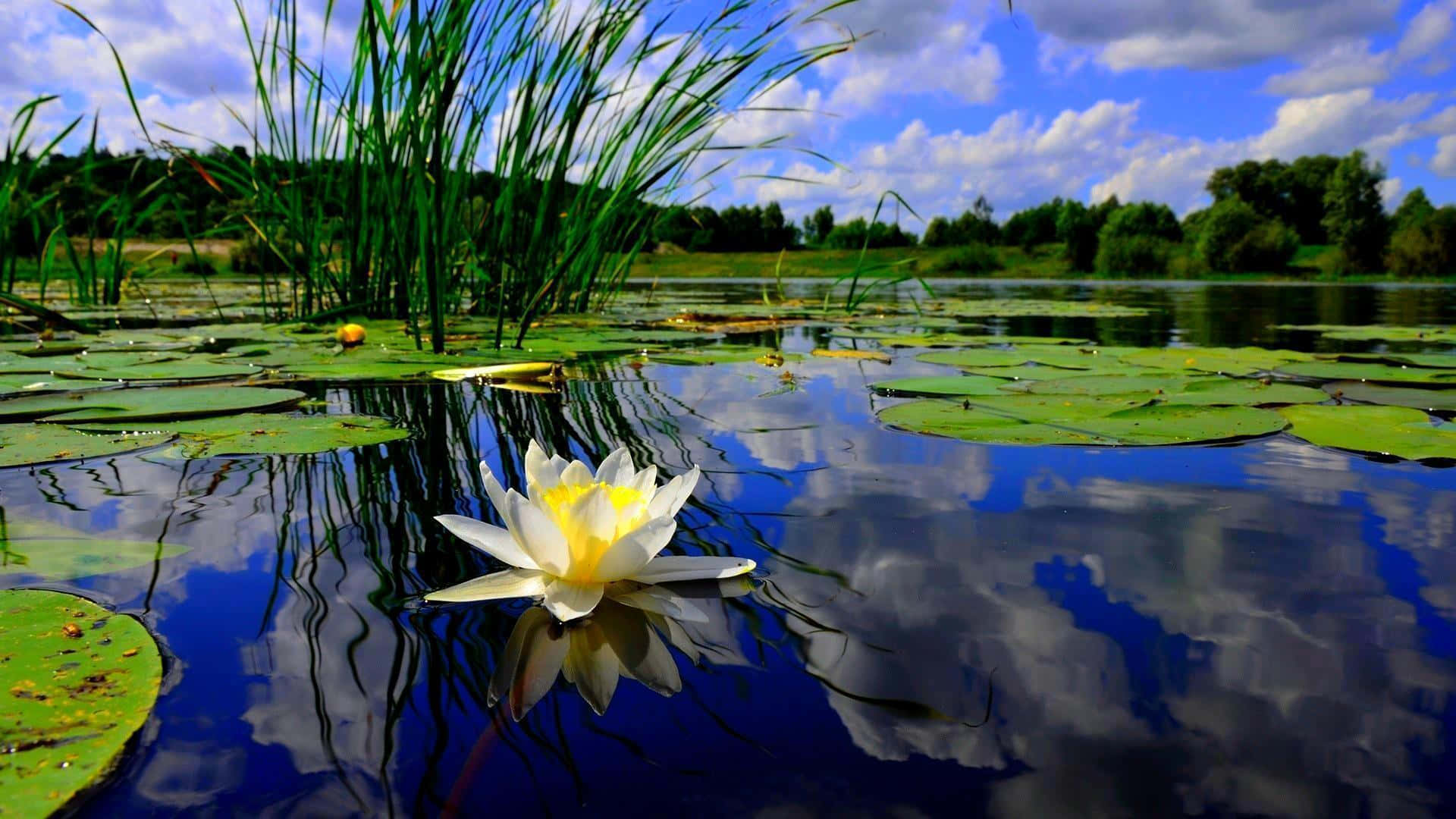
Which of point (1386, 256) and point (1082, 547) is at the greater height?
point (1386, 256)

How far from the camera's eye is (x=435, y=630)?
1.91ft

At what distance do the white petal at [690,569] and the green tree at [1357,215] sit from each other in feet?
103

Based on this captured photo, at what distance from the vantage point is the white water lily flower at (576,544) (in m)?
0.60

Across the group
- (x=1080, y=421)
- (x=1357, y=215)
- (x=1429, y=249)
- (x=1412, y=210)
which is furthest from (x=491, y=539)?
(x=1412, y=210)

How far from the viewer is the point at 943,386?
1.74 meters

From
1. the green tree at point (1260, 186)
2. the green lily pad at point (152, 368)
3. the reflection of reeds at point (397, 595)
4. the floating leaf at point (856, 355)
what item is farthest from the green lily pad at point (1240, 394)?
the green tree at point (1260, 186)

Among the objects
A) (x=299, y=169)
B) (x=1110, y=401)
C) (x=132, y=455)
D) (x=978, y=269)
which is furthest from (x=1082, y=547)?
(x=978, y=269)

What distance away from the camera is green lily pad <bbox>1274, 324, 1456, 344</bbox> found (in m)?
3.06

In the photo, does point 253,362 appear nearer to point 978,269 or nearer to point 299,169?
point 299,169

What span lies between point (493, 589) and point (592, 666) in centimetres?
13

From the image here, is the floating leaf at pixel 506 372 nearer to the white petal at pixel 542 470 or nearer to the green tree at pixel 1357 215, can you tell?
the white petal at pixel 542 470

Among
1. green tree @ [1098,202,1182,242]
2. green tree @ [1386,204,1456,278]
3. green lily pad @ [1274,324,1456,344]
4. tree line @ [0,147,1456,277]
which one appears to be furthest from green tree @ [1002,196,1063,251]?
green lily pad @ [1274,324,1456,344]

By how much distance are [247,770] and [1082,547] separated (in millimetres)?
662

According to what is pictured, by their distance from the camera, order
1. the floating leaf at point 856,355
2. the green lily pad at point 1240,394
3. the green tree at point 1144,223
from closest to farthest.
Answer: the green lily pad at point 1240,394 → the floating leaf at point 856,355 → the green tree at point 1144,223
